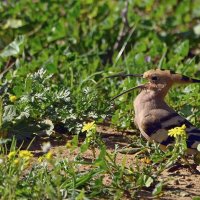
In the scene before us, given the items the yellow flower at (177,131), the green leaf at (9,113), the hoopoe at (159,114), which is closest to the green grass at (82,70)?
the green leaf at (9,113)

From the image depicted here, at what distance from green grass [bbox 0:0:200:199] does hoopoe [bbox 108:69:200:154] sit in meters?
0.12

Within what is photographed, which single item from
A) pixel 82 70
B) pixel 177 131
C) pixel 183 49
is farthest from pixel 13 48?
pixel 177 131

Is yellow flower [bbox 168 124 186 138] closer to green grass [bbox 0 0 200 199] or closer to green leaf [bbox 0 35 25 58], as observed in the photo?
green grass [bbox 0 0 200 199]

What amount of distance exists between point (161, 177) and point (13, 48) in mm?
2502

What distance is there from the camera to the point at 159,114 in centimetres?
531

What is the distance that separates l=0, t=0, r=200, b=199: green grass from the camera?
4.67 m

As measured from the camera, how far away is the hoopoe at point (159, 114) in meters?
5.18

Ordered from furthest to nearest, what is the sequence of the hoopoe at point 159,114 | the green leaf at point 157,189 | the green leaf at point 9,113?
the green leaf at point 9,113 < the hoopoe at point 159,114 < the green leaf at point 157,189

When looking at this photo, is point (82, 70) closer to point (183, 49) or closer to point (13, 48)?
point (13, 48)

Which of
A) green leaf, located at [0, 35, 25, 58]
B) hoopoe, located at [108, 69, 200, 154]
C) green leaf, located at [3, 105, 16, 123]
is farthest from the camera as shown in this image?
green leaf, located at [0, 35, 25, 58]

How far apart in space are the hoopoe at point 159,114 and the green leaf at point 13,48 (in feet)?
5.99

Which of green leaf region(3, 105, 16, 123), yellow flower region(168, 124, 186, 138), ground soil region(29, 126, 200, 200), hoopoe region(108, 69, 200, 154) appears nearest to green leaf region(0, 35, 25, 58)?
ground soil region(29, 126, 200, 200)

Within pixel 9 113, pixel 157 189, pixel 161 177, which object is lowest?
pixel 161 177

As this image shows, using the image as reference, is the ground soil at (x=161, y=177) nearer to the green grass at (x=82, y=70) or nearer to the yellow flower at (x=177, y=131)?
the green grass at (x=82, y=70)
